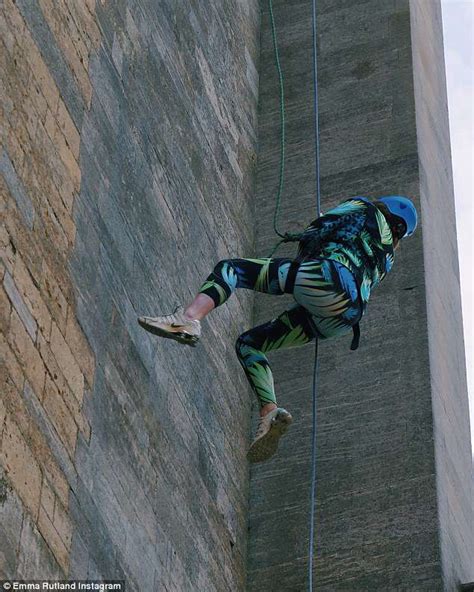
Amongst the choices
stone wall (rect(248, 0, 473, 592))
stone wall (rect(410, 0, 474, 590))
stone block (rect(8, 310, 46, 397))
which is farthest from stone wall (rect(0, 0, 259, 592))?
stone wall (rect(410, 0, 474, 590))

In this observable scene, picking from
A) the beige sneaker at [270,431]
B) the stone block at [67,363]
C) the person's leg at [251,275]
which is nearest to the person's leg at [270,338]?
the person's leg at [251,275]

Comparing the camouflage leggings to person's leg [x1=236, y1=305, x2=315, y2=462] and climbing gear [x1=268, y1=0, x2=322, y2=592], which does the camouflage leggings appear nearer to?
person's leg [x1=236, y1=305, x2=315, y2=462]

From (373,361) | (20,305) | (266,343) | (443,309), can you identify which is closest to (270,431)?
(266,343)

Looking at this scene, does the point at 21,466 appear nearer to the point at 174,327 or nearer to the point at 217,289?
the point at 174,327

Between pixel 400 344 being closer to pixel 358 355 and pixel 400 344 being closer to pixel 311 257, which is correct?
pixel 358 355

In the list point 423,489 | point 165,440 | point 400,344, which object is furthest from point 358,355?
point 165,440

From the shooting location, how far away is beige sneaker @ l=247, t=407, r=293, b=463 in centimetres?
907

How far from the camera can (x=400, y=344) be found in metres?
11.6

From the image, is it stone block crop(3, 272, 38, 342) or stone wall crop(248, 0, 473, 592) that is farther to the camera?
stone wall crop(248, 0, 473, 592)

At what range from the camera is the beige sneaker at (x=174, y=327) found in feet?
28.4

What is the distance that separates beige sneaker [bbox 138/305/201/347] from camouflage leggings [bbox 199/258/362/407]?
0.47m

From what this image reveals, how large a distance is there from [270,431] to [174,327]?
78cm

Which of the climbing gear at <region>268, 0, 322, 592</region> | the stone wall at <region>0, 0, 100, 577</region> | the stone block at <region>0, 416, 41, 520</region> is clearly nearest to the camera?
the stone block at <region>0, 416, 41, 520</region>

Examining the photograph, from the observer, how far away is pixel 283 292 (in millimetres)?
9500
